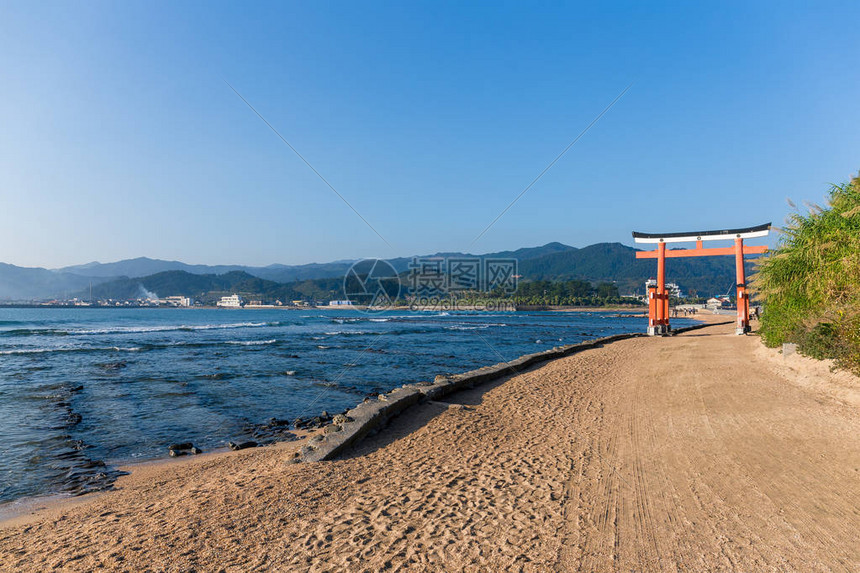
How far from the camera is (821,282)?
10.1 m

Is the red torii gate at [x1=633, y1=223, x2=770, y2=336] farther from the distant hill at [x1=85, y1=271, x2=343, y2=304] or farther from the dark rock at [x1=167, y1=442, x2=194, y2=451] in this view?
the distant hill at [x1=85, y1=271, x2=343, y2=304]

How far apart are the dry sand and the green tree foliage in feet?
7.36

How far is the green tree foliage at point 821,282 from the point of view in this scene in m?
8.95

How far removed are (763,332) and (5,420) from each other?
21.5m

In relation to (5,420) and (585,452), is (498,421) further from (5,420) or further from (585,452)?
(5,420)

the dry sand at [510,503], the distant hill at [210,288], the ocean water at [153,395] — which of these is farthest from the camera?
the distant hill at [210,288]

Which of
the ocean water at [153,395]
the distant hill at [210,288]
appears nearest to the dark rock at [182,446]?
the ocean water at [153,395]

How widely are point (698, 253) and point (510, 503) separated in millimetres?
25893

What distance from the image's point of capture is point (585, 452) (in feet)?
19.5

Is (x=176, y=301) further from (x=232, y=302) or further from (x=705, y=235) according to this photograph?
(x=705, y=235)

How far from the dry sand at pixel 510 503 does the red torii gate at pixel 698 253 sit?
709 inches

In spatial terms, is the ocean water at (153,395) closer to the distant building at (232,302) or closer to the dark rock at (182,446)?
the dark rock at (182,446)

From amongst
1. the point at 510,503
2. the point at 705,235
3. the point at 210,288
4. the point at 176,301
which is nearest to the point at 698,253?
the point at 705,235

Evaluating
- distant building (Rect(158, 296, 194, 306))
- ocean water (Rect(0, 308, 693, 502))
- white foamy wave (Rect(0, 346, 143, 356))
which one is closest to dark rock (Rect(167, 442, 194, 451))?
ocean water (Rect(0, 308, 693, 502))
